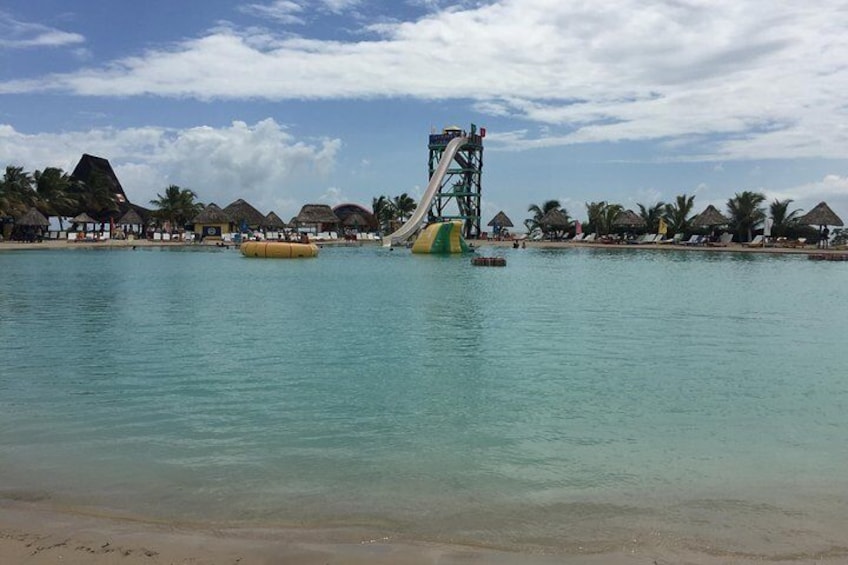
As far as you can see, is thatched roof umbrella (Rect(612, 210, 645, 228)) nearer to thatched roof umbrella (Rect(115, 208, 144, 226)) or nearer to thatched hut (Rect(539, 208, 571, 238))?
thatched hut (Rect(539, 208, 571, 238))

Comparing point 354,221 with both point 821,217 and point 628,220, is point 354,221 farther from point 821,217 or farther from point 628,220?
point 821,217

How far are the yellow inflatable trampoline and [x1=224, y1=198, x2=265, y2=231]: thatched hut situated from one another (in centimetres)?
2553

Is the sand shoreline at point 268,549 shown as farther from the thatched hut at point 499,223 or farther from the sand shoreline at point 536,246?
the thatched hut at point 499,223

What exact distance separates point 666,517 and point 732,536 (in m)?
0.51

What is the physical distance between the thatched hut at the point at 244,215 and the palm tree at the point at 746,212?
50589 mm

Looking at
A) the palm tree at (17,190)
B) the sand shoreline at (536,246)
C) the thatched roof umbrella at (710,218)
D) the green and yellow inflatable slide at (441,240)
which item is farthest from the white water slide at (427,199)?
the palm tree at (17,190)

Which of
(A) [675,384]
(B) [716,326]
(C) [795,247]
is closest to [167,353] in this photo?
(A) [675,384]

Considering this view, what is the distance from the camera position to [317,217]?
279 ft

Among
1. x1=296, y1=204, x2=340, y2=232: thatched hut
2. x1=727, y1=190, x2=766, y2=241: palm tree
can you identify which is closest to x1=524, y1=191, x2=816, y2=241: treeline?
x1=727, y1=190, x2=766, y2=241: palm tree

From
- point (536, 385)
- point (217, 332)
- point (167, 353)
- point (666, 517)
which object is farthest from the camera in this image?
point (217, 332)

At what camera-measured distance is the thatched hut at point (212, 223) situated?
7131cm

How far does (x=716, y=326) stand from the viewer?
654 inches

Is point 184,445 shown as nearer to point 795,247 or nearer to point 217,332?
point 217,332

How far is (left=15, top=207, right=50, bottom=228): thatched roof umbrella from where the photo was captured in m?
55.2
